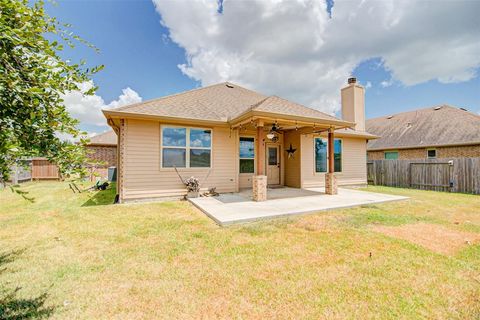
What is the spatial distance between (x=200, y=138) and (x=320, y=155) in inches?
248

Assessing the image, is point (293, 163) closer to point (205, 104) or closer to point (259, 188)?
point (259, 188)

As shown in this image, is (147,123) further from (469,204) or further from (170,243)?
(469,204)

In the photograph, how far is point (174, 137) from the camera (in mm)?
7680

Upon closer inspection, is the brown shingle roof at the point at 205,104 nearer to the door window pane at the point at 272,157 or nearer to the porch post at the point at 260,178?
the porch post at the point at 260,178

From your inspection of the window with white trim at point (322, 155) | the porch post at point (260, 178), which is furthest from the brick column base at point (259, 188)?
the window with white trim at point (322, 155)

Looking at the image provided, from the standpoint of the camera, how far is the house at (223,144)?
22.9 ft

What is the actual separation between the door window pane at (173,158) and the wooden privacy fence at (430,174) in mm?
12160

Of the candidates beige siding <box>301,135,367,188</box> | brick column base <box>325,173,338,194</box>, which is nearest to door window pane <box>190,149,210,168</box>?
beige siding <box>301,135,367,188</box>

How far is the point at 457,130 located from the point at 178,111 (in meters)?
18.3

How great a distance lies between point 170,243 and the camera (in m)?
3.77

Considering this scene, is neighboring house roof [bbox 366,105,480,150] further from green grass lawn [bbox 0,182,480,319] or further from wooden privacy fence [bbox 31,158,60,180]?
wooden privacy fence [bbox 31,158,60,180]

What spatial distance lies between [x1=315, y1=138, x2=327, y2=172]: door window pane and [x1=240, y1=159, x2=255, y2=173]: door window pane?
11.3 feet

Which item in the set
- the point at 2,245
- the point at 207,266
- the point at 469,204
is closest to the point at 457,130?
the point at 469,204

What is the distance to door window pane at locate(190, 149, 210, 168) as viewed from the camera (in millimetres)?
7945
